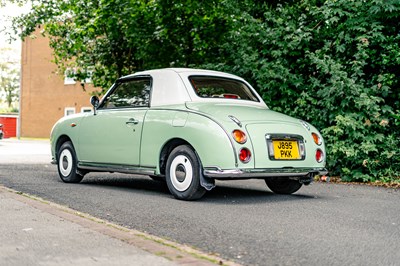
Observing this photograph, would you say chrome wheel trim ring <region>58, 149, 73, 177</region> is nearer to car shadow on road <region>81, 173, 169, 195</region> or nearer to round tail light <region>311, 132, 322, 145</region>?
car shadow on road <region>81, 173, 169, 195</region>

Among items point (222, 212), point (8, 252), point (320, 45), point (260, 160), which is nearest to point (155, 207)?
point (222, 212)

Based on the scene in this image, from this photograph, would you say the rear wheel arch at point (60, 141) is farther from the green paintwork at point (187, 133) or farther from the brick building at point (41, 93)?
the brick building at point (41, 93)

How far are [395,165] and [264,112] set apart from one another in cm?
375

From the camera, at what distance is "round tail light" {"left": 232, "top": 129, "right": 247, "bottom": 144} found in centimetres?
661

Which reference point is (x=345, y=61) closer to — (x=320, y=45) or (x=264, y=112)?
(x=320, y=45)

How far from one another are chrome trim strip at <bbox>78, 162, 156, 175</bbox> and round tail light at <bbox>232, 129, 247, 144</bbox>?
52.5 inches

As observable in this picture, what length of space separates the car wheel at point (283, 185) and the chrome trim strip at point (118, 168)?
1.76 meters

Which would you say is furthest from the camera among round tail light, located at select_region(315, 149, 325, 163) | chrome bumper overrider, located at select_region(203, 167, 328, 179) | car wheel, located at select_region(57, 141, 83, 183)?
car wheel, located at select_region(57, 141, 83, 183)

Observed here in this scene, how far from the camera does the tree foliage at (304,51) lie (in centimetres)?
1000

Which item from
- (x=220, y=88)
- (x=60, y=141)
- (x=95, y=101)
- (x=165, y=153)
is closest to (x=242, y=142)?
(x=165, y=153)

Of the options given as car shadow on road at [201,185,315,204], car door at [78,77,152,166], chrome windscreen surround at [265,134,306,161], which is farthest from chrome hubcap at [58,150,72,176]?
chrome windscreen surround at [265,134,306,161]

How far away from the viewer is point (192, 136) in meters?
6.81

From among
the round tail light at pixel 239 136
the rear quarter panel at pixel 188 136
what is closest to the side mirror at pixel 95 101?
the rear quarter panel at pixel 188 136

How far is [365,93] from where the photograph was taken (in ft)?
32.5
